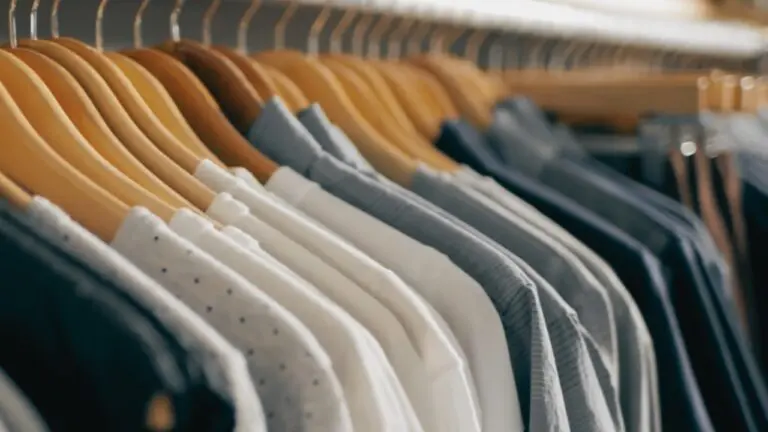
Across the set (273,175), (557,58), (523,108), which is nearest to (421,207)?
(273,175)

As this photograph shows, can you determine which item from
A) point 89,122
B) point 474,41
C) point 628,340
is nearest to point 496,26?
point 474,41

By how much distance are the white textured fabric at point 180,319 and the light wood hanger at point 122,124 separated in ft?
0.36

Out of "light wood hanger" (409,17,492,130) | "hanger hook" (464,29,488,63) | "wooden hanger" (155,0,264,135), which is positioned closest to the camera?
"wooden hanger" (155,0,264,135)

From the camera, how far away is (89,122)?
1.90 ft

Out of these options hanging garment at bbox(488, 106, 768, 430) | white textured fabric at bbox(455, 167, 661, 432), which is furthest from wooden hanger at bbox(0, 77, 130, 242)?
hanging garment at bbox(488, 106, 768, 430)

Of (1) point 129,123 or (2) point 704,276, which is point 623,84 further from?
(1) point 129,123

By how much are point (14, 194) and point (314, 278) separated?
0.16m

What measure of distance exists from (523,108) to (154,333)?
729 mm

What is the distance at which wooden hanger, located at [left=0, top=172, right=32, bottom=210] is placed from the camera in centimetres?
47

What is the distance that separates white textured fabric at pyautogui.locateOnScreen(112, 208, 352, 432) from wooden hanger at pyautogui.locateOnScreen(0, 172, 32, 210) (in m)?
0.08

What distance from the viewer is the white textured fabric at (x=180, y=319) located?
38 cm

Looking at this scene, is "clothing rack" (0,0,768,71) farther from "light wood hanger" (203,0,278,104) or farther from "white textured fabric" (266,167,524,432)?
"white textured fabric" (266,167,524,432)

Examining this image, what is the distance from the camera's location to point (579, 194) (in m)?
0.86

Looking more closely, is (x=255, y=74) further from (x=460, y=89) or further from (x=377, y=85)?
(x=460, y=89)
